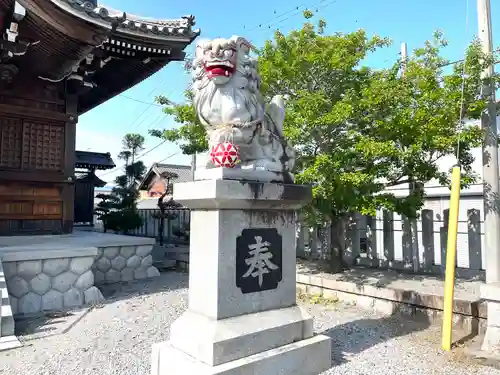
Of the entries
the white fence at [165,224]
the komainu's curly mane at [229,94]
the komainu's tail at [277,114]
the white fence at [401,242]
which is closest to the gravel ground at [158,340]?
the white fence at [401,242]

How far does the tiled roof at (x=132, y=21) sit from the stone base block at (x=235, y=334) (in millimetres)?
5825

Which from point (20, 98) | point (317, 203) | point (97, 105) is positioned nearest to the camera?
point (317, 203)

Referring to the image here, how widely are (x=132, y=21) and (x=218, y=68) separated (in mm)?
5791

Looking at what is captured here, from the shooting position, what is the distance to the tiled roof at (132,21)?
22.1 feet

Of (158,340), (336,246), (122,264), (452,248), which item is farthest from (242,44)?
(122,264)

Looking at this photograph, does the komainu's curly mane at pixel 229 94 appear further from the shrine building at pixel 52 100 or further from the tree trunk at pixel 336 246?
the shrine building at pixel 52 100

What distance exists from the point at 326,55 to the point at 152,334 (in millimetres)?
4986

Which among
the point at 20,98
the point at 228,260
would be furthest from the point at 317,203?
the point at 20,98

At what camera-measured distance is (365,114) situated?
6.34 meters

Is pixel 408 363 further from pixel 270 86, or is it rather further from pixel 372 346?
pixel 270 86

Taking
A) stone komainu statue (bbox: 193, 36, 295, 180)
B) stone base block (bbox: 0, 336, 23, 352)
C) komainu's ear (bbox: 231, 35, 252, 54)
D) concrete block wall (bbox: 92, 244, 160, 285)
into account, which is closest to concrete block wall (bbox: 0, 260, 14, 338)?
stone base block (bbox: 0, 336, 23, 352)

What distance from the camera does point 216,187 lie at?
10.4 ft

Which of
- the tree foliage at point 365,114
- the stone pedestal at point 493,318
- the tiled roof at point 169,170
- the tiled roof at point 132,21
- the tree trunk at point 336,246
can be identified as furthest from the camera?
the tiled roof at point 169,170

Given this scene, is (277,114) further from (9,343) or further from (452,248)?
(9,343)
